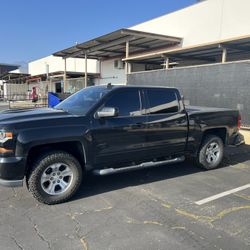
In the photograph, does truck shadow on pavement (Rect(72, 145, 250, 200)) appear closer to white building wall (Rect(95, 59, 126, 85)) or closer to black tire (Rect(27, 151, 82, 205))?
black tire (Rect(27, 151, 82, 205))

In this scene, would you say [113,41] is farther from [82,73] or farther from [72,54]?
[82,73]

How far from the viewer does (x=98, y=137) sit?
4590 mm

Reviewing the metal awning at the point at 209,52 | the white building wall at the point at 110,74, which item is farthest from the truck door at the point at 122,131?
the white building wall at the point at 110,74

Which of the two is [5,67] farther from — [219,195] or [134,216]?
[134,216]

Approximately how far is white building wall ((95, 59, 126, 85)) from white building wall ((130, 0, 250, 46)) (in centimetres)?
591

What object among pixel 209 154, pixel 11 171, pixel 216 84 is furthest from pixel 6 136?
pixel 216 84

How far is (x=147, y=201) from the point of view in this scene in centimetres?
447

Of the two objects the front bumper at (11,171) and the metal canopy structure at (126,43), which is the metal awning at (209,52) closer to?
the metal canopy structure at (126,43)

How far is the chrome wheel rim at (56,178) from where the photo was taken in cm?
427

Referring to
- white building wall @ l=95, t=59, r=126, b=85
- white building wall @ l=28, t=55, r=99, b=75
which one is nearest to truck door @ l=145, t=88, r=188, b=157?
white building wall @ l=95, t=59, r=126, b=85

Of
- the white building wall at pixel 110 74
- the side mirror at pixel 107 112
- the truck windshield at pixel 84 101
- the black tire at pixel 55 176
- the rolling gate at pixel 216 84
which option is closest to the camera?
the black tire at pixel 55 176

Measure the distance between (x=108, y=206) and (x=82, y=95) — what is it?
2259 millimetres

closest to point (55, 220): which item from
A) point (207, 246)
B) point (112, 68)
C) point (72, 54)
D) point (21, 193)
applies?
point (21, 193)

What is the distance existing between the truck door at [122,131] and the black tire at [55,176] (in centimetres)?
43
